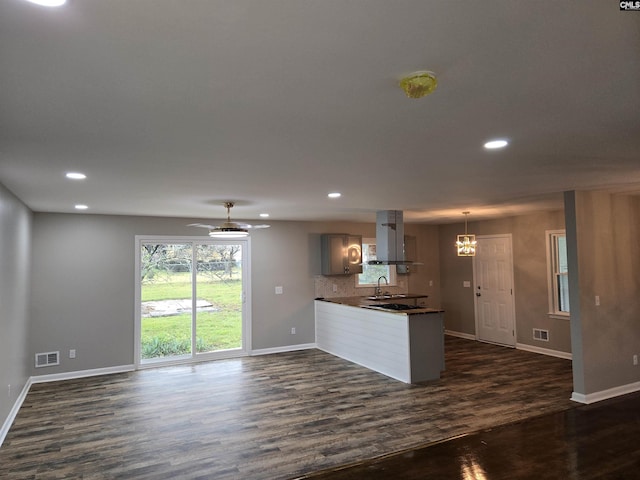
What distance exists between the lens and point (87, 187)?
3.95 m

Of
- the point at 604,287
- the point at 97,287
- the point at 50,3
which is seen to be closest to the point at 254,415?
the point at 97,287

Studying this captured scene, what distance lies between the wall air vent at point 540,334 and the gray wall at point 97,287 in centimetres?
436

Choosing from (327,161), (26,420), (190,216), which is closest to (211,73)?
(327,161)

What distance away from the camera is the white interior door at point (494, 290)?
24.6 ft

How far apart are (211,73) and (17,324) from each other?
14.9 feet

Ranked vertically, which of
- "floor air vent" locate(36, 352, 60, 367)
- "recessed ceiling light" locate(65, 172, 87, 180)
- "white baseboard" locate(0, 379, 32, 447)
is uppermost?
"recessed ceiling light" locate(65, 172, 87, 180)

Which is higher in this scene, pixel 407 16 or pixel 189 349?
pixel 407 16

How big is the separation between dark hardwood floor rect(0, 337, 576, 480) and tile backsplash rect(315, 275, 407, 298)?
1.69 meters

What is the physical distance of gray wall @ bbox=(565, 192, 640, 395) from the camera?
4551mm

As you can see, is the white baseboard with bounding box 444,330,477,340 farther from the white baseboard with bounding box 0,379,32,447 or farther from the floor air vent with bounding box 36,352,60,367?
the white baseboard with bounding box 0,379,32,447

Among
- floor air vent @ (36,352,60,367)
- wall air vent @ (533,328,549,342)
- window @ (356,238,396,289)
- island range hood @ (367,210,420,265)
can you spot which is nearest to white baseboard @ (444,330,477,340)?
wall air vent @ (533,328,549,342)

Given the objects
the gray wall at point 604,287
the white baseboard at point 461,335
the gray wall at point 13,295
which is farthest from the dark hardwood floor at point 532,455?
the white baseboard at point 461,335

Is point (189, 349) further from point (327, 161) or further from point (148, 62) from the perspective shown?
point (148, 62)

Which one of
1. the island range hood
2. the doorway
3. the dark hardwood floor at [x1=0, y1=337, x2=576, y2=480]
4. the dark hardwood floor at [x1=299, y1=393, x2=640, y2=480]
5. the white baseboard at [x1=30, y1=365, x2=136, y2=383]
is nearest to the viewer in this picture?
the dark hardwood floor at [x1=299, y1=393, x2=640, y2=480]
